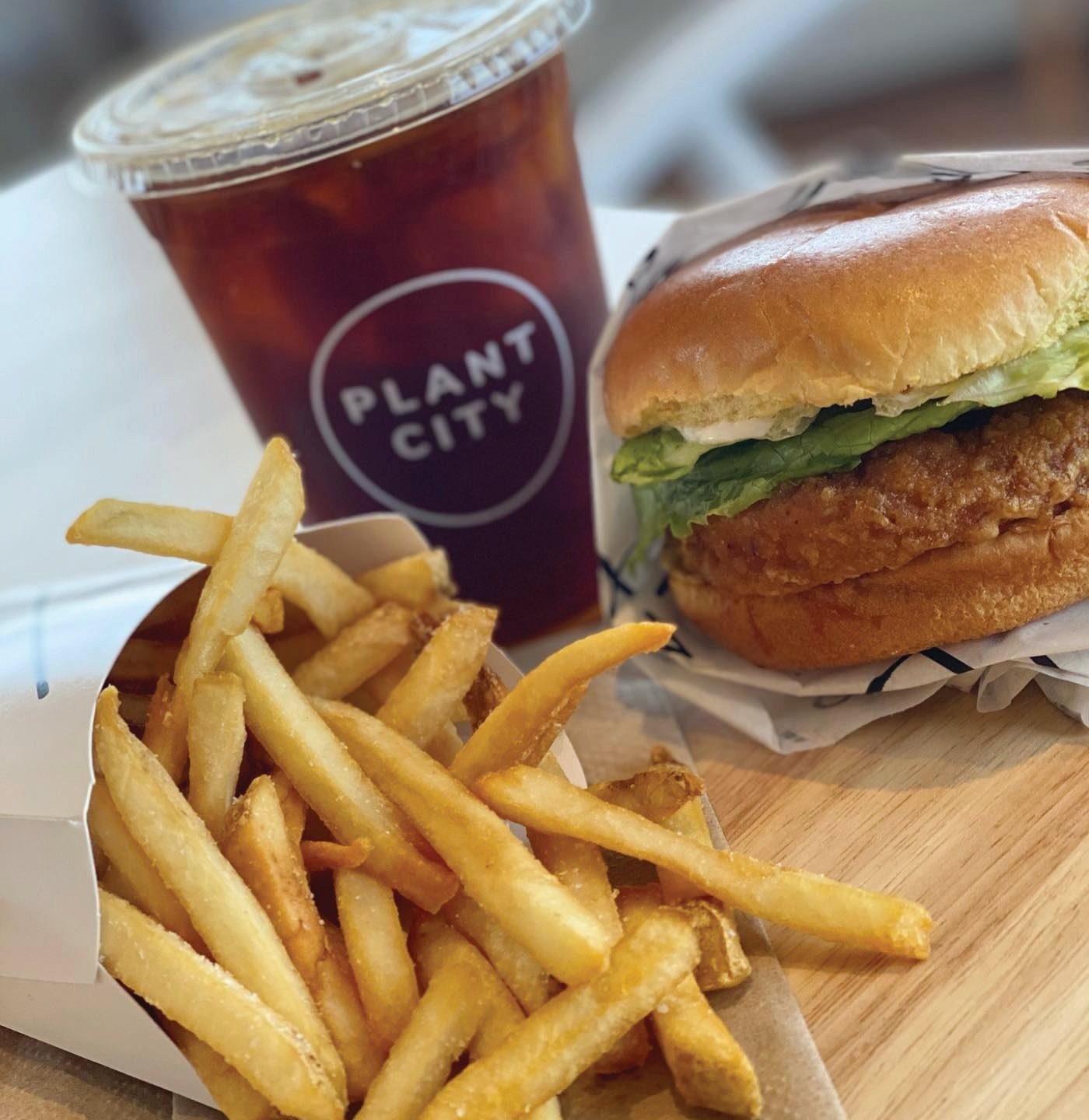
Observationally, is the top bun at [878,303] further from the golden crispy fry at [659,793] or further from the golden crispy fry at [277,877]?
the golden crispy fry at [277,877]

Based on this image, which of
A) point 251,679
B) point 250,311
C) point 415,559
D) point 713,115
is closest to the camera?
point 251,679

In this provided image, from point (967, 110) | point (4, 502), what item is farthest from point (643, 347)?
point (967, 110)

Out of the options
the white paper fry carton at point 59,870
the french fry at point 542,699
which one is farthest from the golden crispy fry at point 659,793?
the white paper fry carton at point 59,870

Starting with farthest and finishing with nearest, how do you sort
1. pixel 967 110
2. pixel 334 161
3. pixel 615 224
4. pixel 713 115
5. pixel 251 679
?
pixel 967 110
pixel 713 115
pixel 615 224
pixel 334 161
pixel 251 679

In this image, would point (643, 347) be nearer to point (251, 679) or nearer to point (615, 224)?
point (251, 679)

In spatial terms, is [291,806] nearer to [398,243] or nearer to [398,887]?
[398,887]

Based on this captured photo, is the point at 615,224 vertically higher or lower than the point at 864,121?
higher

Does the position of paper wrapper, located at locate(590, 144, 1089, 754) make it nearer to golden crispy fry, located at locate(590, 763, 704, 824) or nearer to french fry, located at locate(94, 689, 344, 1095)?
golden crispy fry, located at locate(590, 763, 704, 824)
